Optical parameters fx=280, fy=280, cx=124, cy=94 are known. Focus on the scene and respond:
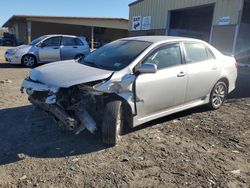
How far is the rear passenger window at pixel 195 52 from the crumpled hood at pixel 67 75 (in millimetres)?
1989

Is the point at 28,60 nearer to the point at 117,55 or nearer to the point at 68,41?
the point at 68,41

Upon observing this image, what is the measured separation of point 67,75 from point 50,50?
32.4 feet

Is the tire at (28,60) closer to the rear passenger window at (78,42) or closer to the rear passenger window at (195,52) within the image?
the rear passenger window at (78,42)

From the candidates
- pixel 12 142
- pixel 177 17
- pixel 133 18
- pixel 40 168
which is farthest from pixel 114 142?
pixel 133 18

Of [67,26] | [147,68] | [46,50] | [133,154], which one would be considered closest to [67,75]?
[147,68]

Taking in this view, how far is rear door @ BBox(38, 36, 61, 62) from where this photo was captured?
13.7 m

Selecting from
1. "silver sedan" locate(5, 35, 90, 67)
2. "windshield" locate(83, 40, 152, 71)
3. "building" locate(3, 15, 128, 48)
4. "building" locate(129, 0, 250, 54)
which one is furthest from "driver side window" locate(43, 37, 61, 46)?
"building" locate(3, 15, 128, 48)

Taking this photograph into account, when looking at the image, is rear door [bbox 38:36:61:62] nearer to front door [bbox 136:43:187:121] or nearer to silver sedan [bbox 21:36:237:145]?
silver sedan [bbox 21:36:237:145]

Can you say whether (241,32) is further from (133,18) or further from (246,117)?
(133,18)

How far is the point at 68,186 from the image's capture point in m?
3.38

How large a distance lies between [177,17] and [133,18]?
491cm

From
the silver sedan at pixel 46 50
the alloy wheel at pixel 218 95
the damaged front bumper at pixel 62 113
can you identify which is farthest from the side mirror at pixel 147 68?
the silver sedan at pixel 46 50

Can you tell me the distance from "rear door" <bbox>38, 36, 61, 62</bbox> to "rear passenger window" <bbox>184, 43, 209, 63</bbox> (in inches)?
368

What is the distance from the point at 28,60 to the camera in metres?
13.5
